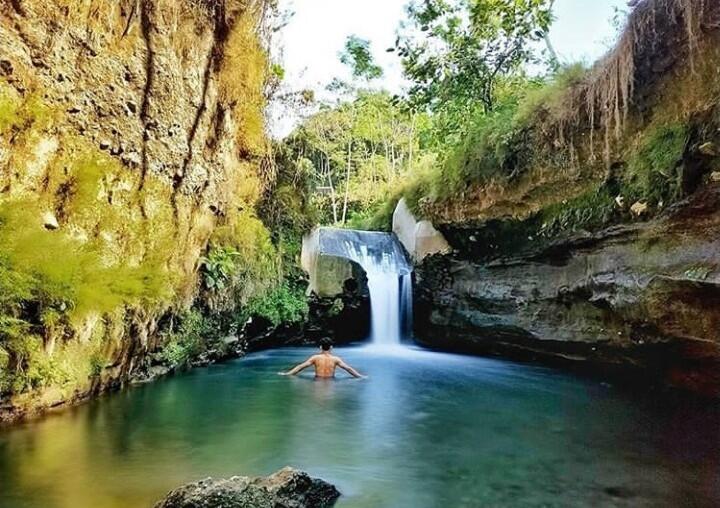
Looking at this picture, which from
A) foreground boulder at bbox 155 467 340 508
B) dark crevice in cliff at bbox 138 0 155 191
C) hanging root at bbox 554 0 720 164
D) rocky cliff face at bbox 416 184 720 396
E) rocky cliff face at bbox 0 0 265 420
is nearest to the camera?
foreground boulder at bbox 155 467 340 508

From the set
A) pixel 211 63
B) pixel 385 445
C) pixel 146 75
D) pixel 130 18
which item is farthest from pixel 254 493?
pixel 211 63

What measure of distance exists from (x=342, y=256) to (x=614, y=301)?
25.5 ft

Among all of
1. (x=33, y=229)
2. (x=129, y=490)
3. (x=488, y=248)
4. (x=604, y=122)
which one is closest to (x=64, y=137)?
(x=33, y=229)

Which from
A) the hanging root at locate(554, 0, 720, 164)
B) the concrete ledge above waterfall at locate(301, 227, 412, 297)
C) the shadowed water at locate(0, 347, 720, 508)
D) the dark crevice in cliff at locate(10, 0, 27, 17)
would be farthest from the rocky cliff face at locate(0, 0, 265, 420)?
the hanging root at locate(554, 0, 720, 164)

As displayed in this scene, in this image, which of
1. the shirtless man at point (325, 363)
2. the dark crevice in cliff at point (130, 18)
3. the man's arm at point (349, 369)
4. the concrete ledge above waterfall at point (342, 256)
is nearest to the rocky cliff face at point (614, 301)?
the concrete ledge above waterfall at point (342, 256)

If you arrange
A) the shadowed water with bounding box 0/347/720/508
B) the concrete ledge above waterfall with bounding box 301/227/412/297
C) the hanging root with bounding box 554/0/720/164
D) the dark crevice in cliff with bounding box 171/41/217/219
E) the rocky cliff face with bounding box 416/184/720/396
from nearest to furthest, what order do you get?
1. the shadowed water with bounding box 0/347/720/508
2. the rocky cliff face with bounding box 416/184/720/396
3. the hanging root with bounding box 554/0/720/164
4. the dark crevice in cliff with bounding box 171/41/217/219
5. the concrete ledge above waterfall with bounding box 301/227/412/297

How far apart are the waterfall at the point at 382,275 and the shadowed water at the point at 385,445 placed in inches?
232

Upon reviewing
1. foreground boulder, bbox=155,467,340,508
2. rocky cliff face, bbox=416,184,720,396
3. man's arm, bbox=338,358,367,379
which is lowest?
foreground boulder, bbox=155,467,340,508

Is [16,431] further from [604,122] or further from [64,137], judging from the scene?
[604,122]

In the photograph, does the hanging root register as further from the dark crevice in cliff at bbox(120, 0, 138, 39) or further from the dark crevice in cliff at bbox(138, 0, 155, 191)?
the dark crevice in cliff at bbox(120, 0, 138, 39)

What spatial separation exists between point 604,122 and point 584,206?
1401 millimetres

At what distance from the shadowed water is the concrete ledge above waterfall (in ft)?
19.3

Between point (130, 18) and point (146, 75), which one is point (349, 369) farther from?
point (130, 18)

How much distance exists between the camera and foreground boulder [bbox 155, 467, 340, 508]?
330 centimetres
